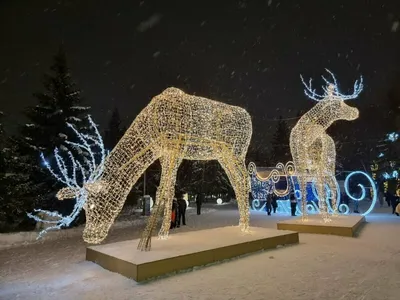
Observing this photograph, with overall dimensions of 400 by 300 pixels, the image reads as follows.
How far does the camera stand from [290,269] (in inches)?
215

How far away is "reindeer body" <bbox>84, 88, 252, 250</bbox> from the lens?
18.0 feet

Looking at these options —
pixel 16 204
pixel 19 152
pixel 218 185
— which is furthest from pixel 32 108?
pixel 218 185

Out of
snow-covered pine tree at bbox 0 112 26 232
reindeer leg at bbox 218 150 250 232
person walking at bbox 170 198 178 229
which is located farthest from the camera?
person walking at bbox 170 198 178 229

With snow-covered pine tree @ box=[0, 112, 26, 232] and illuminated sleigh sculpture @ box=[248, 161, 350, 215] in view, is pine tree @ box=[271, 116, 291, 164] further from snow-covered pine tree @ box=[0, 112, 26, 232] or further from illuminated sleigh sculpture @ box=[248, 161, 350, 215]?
snow-covered pine tree @ box=[0, 112, 26, 232]

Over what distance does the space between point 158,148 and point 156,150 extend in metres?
0.08

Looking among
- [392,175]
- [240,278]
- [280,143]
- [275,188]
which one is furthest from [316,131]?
[280,143]

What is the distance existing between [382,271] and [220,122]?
144 inches

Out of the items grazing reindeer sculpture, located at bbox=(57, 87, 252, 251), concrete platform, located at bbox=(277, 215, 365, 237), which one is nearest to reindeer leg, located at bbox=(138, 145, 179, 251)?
grazing reindeer sculpture, located at bbox=(57, 87, 252, 251)

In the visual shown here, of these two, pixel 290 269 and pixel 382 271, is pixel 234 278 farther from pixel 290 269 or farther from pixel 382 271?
pixel 382 271

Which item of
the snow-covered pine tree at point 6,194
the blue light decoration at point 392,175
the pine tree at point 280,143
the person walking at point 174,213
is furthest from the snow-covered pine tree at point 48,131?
the pine tree at point 280,143

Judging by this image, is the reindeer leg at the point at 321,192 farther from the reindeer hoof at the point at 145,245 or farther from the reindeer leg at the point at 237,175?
the reindeer hoof at the point at 145,245

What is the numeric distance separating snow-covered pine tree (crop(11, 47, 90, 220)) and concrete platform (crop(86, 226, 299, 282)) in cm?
743

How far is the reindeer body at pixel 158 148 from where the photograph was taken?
216 inches

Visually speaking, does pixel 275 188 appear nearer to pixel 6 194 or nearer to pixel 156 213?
pixel 6 194
